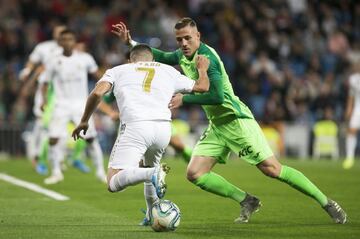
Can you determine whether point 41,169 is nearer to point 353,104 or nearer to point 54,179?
point 54,179

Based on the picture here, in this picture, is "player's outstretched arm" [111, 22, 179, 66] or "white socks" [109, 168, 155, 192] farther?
"player's outstretched arm" [111, 22, 179, 66]

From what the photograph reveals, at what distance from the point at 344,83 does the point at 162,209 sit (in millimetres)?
18991

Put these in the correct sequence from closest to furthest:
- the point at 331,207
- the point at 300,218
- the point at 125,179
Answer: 1. the point at 125,179
2. the point at 331,207
3. the point at 300,218

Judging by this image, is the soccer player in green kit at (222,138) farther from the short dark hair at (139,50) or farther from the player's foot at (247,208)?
the short dark hair at (139,50)

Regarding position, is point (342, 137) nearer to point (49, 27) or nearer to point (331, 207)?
point (49, 27)

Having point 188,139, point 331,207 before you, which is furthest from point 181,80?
point 188,139

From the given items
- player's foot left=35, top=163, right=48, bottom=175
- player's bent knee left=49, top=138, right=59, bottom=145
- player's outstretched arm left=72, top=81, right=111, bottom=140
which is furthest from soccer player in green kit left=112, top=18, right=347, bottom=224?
player's foot left=35, top=163, right=48, bottom=175

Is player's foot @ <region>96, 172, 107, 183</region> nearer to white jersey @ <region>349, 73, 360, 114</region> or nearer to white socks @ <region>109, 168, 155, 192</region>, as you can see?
white jersey @ <region>349, 73, 360, 114</region>

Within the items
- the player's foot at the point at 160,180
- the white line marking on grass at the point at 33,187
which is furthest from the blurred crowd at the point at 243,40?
the player's foot at the point at 160,180

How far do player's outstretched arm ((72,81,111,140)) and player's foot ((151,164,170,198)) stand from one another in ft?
2.97

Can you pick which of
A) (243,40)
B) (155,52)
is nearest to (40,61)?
(155,52)

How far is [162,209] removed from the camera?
915 cm

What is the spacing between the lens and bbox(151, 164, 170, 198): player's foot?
853 centimetres

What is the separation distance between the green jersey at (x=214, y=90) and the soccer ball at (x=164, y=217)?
3.77 ft
